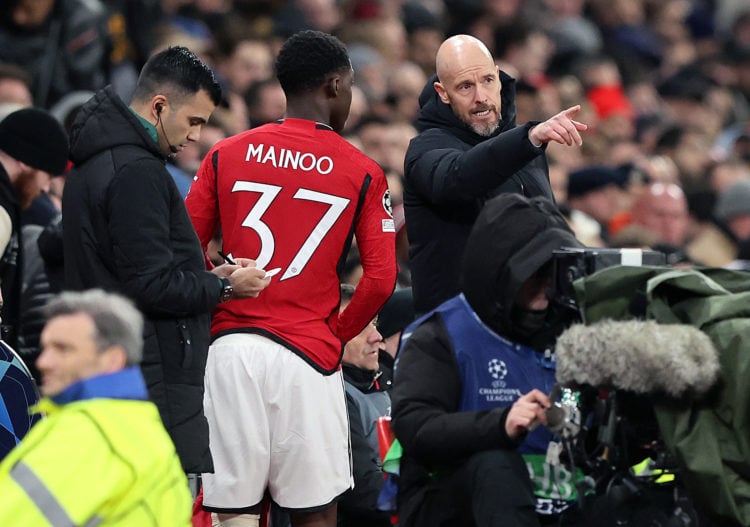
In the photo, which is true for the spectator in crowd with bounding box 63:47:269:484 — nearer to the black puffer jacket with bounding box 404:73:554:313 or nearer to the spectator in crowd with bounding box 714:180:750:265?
the black puffer jacket with bounding box 404:73:554:313

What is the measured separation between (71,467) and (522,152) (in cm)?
220

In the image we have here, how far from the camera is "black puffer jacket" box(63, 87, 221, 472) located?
5.40 meters

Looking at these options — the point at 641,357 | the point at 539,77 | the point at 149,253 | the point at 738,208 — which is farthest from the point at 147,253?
the point at 539,77

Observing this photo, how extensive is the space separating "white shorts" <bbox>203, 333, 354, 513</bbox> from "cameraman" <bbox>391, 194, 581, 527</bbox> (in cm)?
96

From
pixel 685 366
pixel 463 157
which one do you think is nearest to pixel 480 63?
→ pixel 463 157

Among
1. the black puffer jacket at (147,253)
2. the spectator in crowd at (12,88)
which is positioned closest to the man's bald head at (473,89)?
the black puffer jacket at (147,253)

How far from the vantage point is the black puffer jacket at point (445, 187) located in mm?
5641

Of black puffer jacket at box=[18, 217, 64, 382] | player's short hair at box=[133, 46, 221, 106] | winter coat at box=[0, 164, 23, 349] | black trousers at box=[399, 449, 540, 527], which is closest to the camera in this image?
black trousers at box=[399, 449, 540, 527]

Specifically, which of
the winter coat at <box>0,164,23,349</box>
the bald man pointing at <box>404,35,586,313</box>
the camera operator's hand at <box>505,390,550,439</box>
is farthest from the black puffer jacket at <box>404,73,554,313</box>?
the winter coat at <box>0,164,23,349</box>

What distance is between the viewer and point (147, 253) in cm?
539

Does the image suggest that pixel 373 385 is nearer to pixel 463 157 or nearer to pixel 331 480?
pixel 331 480

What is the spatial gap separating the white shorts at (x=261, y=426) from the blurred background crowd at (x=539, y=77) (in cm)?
173

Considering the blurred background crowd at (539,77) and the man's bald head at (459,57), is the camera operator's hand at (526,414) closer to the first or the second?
the man's bald head at (459,57)

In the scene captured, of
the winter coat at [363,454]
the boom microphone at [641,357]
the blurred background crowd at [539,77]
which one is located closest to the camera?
the boom microphone at [641,357]
